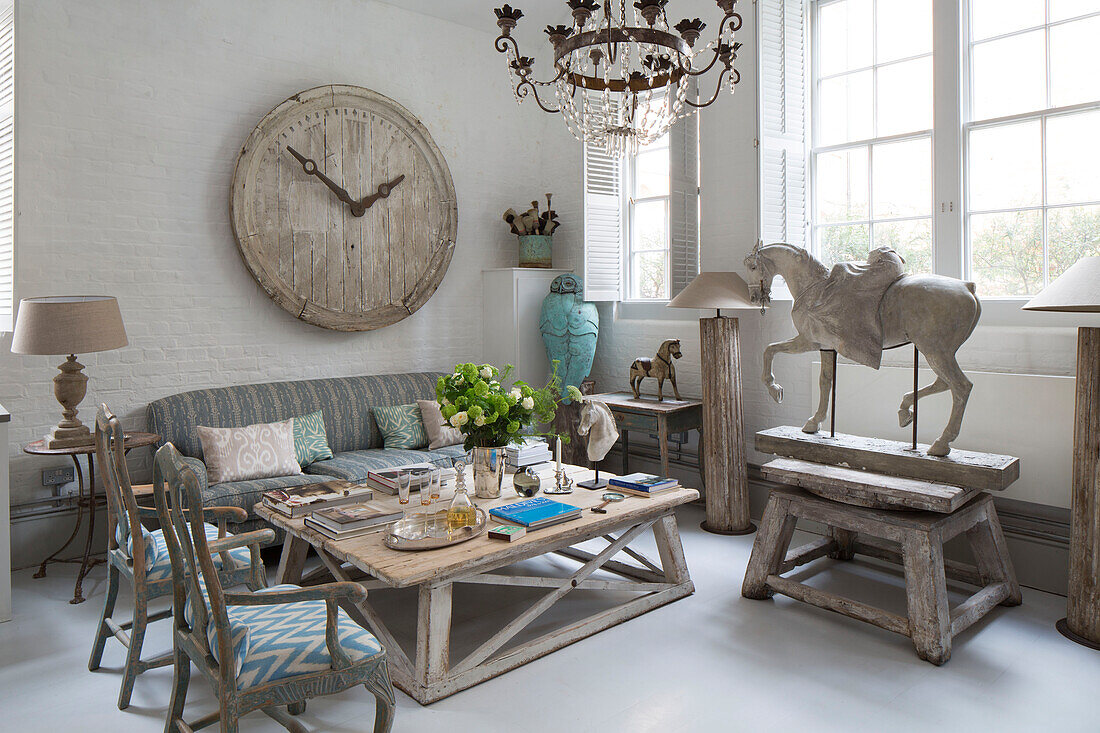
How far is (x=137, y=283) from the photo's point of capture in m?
4.48

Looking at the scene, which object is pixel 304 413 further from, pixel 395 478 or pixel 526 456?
pixel 526 456

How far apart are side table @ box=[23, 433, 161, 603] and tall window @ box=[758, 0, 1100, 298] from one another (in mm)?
3827

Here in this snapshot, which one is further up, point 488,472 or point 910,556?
point 488,472

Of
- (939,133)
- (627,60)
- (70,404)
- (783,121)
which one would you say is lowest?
(70,404)

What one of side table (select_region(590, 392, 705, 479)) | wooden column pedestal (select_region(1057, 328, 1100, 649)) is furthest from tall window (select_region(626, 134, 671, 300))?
wooden column pedestal (select_region(1057, 328, 1100, 649))

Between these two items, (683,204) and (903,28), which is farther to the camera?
(683,204)

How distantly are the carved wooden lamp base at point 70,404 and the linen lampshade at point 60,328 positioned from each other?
0.80 feet

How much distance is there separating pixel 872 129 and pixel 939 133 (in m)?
0.52

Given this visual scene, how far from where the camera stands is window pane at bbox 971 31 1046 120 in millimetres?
3887

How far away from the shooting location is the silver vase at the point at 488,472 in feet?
11.3

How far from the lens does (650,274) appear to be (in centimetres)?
589

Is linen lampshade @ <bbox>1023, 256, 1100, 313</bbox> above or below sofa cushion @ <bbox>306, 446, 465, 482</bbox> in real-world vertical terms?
above

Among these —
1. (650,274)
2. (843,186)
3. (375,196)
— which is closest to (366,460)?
(375,196)

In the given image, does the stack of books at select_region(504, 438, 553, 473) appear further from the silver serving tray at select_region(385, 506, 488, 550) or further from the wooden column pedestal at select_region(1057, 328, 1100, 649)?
the wooden column pedestal at select_region(1057, 328, 1100, 649)
